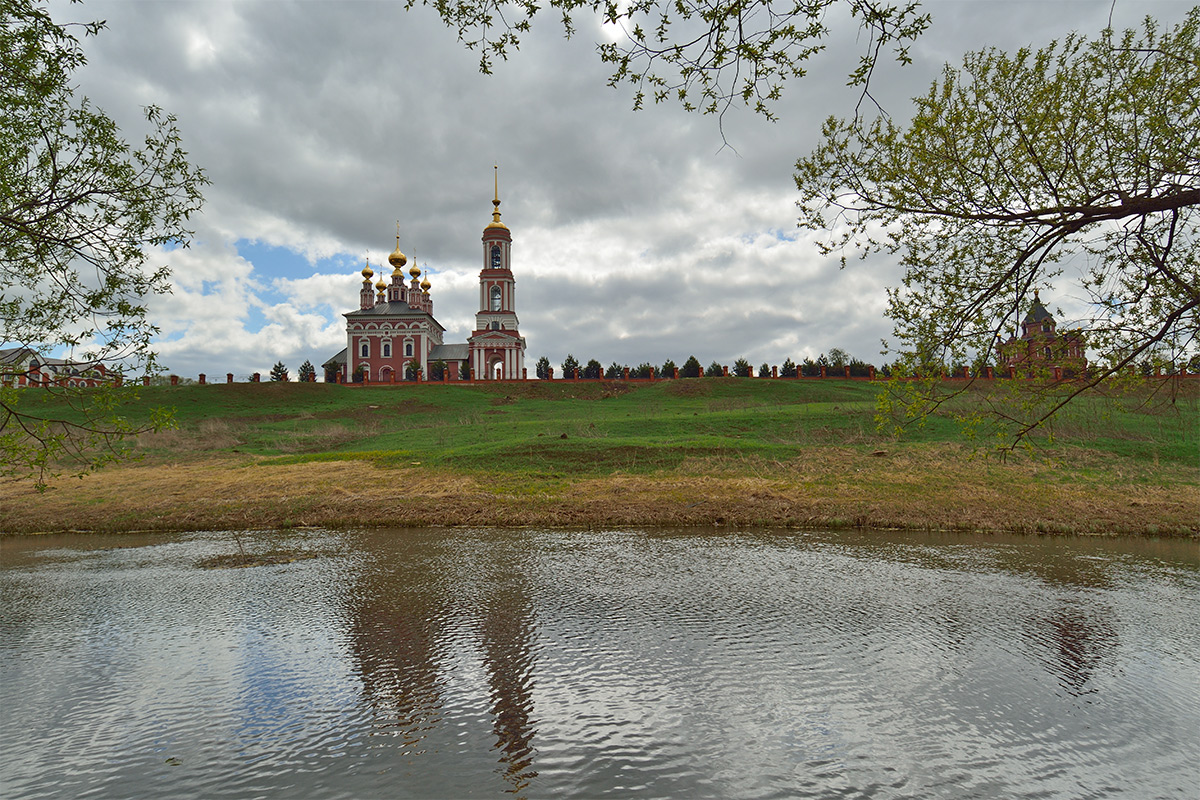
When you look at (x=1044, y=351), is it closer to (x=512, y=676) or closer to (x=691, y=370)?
(x=512, y=676)

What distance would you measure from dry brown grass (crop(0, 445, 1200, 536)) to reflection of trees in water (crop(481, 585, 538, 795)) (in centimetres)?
643

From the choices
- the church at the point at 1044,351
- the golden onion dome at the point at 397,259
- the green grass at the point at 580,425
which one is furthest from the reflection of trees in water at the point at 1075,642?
the golden onion dome at the point at 397,259

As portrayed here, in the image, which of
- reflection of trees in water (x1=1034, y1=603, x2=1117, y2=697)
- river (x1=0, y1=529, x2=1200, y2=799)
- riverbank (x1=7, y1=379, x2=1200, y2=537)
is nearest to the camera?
river (x1=0, y1=529, x2=1200, y2=799)

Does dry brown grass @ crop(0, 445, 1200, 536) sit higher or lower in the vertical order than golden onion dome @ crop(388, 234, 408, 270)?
lower

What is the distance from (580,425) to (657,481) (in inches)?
491

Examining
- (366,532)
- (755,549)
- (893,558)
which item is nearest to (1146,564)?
(893,558)

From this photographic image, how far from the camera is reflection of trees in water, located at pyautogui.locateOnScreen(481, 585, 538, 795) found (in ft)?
13.5

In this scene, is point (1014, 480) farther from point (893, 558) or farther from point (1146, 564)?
point (893, 558)

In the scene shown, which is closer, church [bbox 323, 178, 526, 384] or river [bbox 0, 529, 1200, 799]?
river [bbox 0, 529, 1200, 799]

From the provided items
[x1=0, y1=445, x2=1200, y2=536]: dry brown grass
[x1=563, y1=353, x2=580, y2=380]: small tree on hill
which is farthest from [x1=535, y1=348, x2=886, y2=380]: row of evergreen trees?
[x1=0, y1=445, x2=1200, y2=536]: dry brown grass

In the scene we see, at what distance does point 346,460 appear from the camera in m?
21.4

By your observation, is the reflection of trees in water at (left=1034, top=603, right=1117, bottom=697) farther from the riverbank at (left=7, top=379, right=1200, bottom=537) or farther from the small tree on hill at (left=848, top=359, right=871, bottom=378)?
the small tree on hill at (left=848, top=359, right=871, bottom=378)

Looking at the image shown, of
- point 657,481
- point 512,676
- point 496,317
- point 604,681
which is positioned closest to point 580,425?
point 657,481

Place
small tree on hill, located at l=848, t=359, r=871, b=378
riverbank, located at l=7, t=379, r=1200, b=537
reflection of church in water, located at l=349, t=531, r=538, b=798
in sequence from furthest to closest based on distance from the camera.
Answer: small tree on hill, located at l=848, t=359, r=871, b=378 → riverbank, located at l=7, t=379, r=1200, b=537 → reflection of church in water, located at l=349, t=531, r=538, b=798
